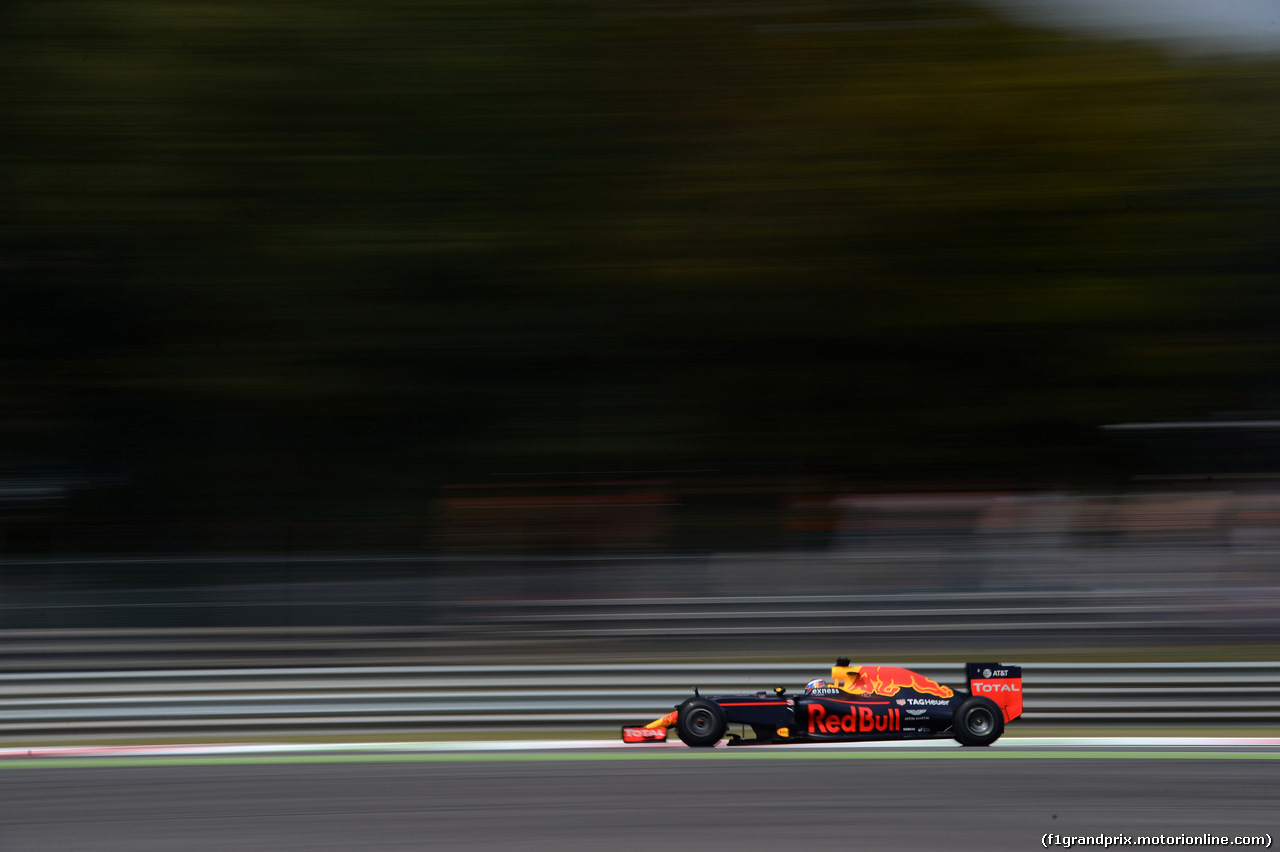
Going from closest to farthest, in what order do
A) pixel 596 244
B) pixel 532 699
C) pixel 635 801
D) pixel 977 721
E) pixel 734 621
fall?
pixel 635 801 < pixel 977 721 < pixel 532 699 < pixel 734 621 < pixel 596 244

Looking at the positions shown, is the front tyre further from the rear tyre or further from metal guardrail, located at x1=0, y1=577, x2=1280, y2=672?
metal guardrail, located at x1=0, y1=577, x2=1280, y2=672

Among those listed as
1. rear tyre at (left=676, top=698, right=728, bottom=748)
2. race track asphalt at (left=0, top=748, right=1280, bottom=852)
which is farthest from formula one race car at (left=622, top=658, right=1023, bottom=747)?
race track asphalt at (left=0, top=748, right=1280, bottom=852)

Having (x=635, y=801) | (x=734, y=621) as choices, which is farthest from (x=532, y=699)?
(x=635, y=801)

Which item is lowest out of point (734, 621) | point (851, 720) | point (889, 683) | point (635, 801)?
point (635, 801)

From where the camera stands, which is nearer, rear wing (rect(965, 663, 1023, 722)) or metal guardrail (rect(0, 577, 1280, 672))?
rear wing (rect(965, 663, 1023, 722))

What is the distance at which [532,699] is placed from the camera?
7406 mm

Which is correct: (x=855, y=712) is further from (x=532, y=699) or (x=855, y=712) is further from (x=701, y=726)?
(x=532, y=699)

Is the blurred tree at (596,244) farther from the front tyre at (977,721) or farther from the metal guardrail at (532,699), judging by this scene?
the front tyre at (977,721)

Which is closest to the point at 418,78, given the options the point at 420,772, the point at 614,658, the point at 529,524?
the point at 529,524

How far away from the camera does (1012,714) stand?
6145mm

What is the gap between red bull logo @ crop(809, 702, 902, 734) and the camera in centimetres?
584

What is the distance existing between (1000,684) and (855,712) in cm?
81

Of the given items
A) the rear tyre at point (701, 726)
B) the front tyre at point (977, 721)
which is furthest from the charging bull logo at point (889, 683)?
the rear tyre at point (701, 726)

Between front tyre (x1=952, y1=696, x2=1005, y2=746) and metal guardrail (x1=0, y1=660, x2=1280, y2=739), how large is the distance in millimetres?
1319
